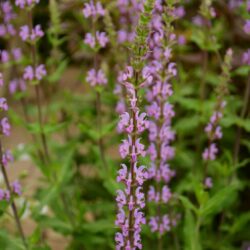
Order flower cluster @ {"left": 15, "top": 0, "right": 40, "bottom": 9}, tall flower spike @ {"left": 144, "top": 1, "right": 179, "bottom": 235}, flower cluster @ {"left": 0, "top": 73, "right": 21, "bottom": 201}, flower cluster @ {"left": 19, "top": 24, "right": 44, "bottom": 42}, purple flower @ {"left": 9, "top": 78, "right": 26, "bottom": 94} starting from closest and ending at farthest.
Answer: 1. flower cluster @ {"left": 0, "top": 73, "right": 21, "bottom": 201}
2. tall flower spike @ {"left": 144, "top": 1, "right": 179, "bottom": 235}
3. flower cluster @ {"left": 15, "top": 0, "right": 40, "bottom": 9}
4. flower cluster @ {"left": 19, "top": 24, "right": 44, "bottom": 42}
5. purple flower @ {"left": 9, "top": 78, "right": 26, "bottom": 94}

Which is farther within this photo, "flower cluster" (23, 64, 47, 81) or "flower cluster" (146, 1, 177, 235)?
"flower cluster" (23, 64, 47, 81)

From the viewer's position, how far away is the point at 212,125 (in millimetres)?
2291

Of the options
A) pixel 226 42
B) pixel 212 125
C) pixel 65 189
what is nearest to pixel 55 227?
pixel 65 189

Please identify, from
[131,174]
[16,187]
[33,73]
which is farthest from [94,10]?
[131,174]

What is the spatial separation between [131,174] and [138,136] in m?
0.13

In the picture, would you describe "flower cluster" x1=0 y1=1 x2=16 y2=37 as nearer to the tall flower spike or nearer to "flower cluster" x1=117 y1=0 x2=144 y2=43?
"flower cluster" x1=117 y1=0 x2=144 y2=43

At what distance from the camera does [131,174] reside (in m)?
1.63

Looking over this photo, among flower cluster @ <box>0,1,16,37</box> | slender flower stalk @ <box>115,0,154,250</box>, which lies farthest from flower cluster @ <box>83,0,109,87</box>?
slender flower stalk @ <box>115,0,154,250</box>

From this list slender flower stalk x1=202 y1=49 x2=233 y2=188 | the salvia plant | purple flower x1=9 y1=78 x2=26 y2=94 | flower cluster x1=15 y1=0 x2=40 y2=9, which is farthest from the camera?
purple flower x1=9 y1=78 x2=26 y2=94

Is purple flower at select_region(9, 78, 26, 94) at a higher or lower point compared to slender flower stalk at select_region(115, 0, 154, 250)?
higher

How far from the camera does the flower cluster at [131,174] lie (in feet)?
5.01

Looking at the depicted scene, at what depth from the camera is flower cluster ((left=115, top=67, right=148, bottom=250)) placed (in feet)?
5.01

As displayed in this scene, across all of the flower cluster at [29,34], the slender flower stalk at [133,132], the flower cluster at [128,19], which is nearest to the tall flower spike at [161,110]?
the flower cluster at [128,19]

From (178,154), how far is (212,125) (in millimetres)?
716
